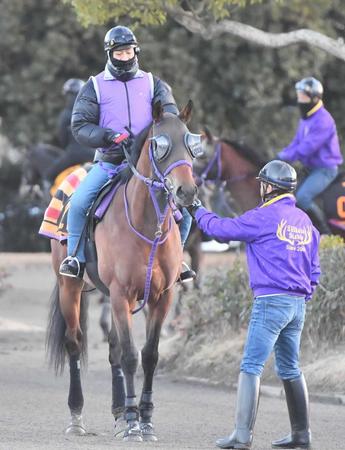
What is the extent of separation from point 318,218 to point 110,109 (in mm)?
6471

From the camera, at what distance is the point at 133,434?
9828 millimetres

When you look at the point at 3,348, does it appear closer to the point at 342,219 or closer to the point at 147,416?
the point at 342,219

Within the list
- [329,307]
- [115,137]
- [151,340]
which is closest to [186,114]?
[115,137]

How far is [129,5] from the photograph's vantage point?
47.6 ft

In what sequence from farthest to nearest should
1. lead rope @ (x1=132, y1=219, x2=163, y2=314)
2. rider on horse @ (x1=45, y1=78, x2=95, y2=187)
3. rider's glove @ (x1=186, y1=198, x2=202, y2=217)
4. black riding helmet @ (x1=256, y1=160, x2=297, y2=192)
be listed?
rider on horse @ (x1=45, y1=78, x2=95, y2=187)
lead rope @ (x1=132, y1=219, x2=163, y2=314)
rider's glove @ (x1=186, y1=198, x2=202, y2=217)
black riding helmet @ (x1=256, y1=160, x2=297, y2=192)

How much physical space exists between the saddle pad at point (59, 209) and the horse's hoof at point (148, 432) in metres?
2.18

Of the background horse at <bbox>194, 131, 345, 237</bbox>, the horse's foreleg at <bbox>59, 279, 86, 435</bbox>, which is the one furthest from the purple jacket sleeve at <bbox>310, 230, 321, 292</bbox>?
the background horse at <bbox>194, 131, 345, 237</bbox>

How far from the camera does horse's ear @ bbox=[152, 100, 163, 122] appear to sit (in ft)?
32.5

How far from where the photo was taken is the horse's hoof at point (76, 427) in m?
10.4

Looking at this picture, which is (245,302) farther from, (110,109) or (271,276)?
(271,276)

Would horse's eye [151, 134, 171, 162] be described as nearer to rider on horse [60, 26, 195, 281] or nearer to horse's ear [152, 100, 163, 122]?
horse's ear [152, 100, 163, 122]

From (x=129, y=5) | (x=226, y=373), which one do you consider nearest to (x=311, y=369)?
(x=226, y=373)

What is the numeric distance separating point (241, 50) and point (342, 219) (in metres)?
12.4

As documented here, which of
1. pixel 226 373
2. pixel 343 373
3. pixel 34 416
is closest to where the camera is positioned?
pixel 34 416
